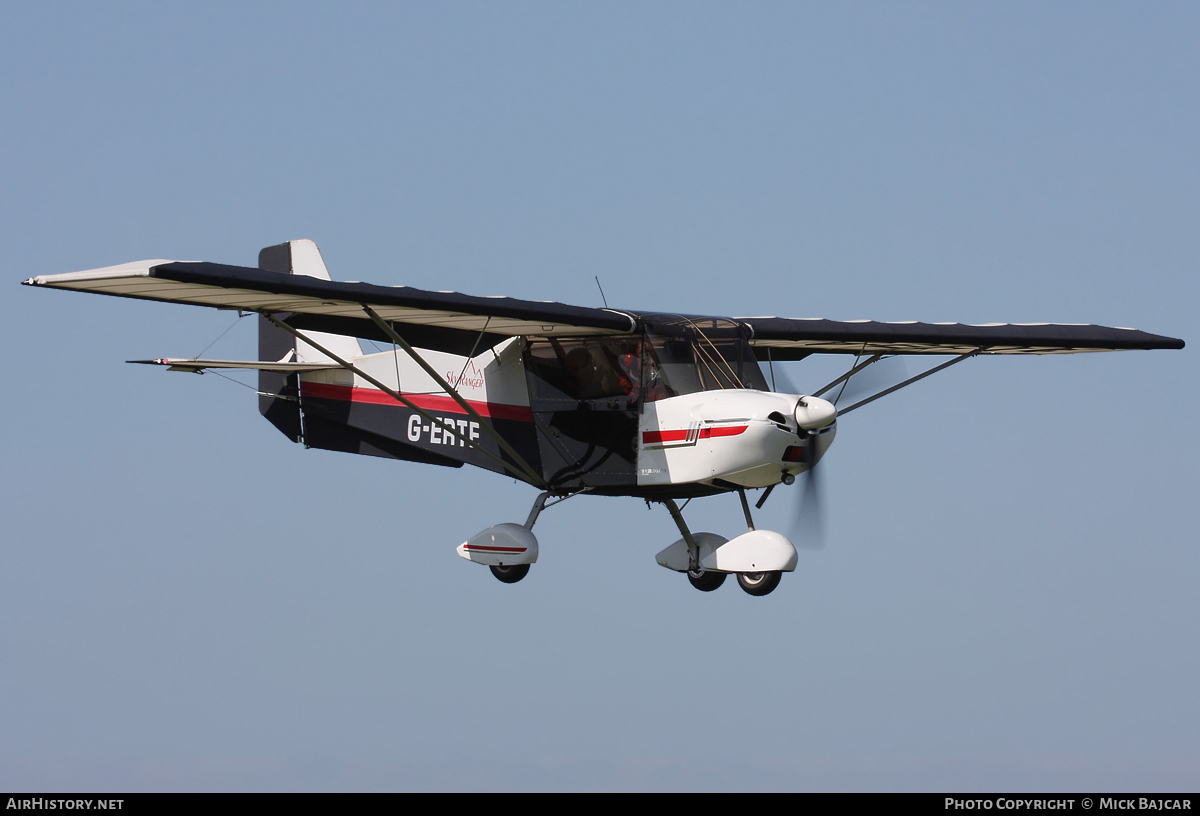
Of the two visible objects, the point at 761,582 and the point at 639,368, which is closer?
the point at 639,368

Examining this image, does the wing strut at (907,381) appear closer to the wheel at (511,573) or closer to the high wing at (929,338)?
the high wing at (929,338)

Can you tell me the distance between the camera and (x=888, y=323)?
19344mm

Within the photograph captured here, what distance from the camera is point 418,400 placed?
63.5 feet

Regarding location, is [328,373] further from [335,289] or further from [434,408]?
[335,289]

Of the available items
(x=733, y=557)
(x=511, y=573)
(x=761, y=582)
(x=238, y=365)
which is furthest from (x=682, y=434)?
(x=238, y=365)

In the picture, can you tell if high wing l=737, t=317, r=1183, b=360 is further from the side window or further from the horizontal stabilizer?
the horizontal stabilizer

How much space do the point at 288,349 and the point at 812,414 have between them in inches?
334

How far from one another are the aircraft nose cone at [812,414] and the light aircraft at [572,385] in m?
0.01

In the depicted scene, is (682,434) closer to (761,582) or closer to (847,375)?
(761,582)

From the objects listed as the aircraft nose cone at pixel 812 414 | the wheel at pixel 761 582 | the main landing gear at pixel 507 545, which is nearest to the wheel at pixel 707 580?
the wheel at pixel 761 582

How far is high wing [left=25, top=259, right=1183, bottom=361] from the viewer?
49.3 ft

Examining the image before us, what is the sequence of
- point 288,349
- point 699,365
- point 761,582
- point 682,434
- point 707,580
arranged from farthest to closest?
point 288,349 → point 707,580 → point 761,582 → point 699,365 → point 682,434

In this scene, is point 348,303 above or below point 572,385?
above

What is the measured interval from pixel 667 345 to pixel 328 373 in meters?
5.42
